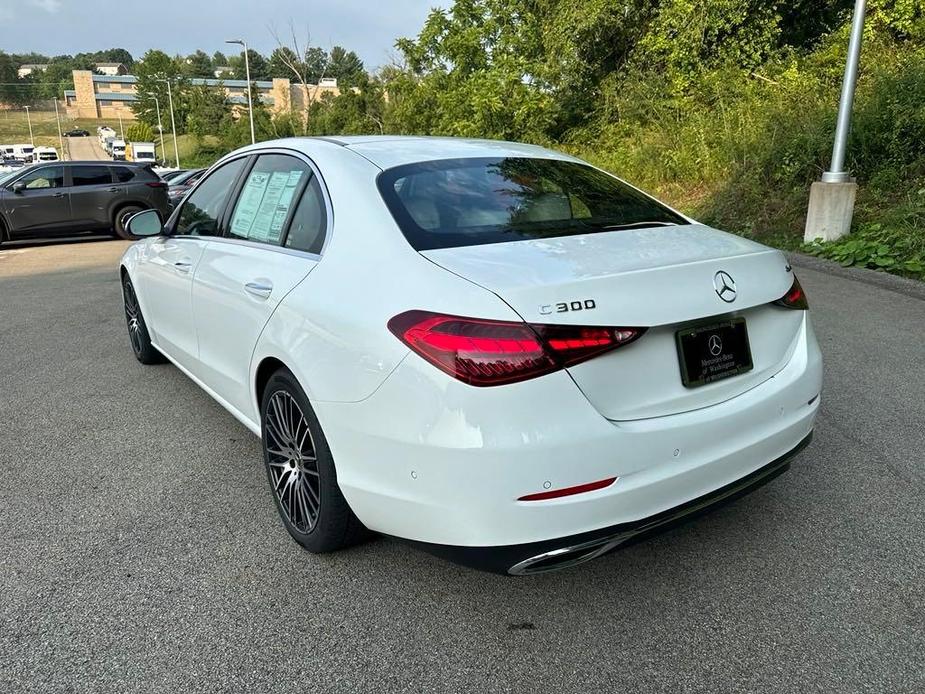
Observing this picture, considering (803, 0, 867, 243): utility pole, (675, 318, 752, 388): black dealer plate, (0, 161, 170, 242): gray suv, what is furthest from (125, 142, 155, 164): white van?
(675, 318, 752, 388): black dealer plate

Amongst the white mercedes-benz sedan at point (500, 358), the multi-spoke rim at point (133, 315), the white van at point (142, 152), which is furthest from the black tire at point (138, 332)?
the white van at point (142, 152)

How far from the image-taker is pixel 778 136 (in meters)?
11.0

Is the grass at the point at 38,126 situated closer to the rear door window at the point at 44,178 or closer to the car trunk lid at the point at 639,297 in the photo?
the rear door window at the point at 44,178

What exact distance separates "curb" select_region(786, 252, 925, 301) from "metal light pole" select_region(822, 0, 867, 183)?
1079mm

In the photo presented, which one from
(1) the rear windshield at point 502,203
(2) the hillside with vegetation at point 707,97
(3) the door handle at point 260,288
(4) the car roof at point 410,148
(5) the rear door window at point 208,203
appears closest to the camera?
(1) the rear windshield at point 502,203

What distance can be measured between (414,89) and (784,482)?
2120 centimetres

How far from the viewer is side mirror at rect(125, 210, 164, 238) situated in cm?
442

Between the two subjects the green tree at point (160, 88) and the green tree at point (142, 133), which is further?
the green tree at point (142, 133)

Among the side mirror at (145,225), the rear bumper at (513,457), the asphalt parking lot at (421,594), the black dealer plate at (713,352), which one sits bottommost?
the asphalt parking lot at (421,594)

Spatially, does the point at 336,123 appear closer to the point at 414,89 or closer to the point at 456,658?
the point at 414,89

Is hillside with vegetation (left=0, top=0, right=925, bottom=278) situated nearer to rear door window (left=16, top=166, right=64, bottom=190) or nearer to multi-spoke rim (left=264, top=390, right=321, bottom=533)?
multi-spoke rim (left=264, top=390, right=321, bottom=533)

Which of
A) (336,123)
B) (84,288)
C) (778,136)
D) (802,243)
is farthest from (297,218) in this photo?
(336,123)

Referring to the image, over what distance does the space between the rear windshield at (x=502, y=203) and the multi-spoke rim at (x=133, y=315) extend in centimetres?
324

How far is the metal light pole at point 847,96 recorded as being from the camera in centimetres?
818
